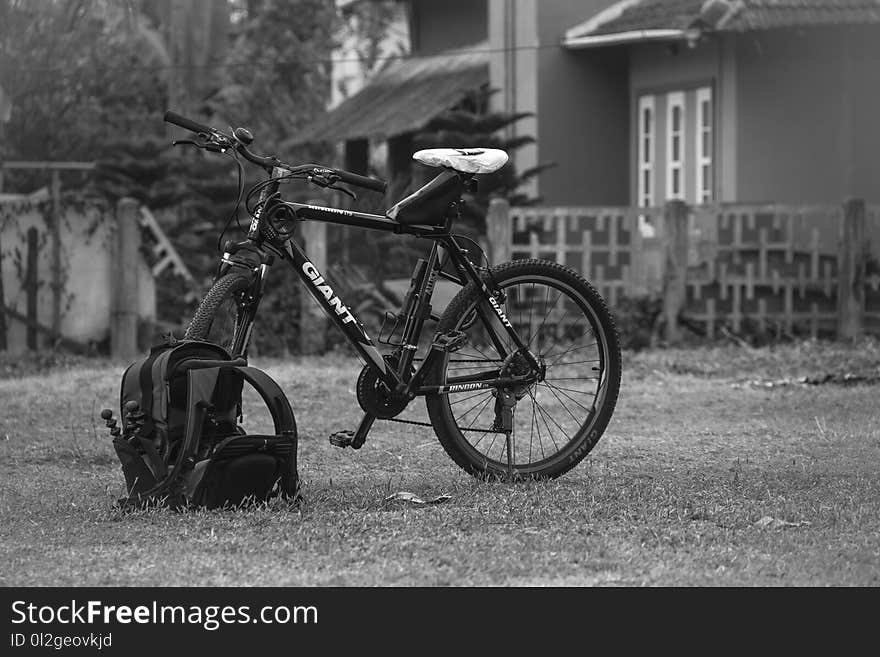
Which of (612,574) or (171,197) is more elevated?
(171,197)

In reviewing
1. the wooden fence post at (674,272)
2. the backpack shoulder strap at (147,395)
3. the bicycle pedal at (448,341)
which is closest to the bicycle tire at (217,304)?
the backpack shoulder strap at (147,395)

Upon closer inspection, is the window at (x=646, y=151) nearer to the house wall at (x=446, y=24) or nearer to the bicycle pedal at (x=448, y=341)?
the house wall at (x=446, y=24)

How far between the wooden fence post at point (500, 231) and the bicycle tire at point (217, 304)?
916cm

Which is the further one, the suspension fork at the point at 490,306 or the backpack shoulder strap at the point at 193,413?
the suspension fork at the point at 490,306

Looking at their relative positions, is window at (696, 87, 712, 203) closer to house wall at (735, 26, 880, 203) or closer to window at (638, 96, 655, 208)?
house wall at (735, 26, 880, 203)

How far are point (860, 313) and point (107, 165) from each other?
10.2 m

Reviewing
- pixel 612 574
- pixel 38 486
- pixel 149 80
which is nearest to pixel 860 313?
pixel 38 486

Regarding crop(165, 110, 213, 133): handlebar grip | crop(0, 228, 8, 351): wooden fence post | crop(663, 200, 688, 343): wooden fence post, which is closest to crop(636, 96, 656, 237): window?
crop(663, 200, 688, 343): wooden fence post

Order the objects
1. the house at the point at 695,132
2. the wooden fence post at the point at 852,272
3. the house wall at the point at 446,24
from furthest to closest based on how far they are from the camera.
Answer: the house wall at the point at 446,24 < the house at the point at 695,132 < the wooden fence post at the point at 852,272

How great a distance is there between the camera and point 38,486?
7.12 m

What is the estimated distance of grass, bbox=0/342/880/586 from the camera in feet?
16.3

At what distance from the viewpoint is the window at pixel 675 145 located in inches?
740

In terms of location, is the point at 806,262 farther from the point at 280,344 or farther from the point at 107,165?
the point at 107,165
